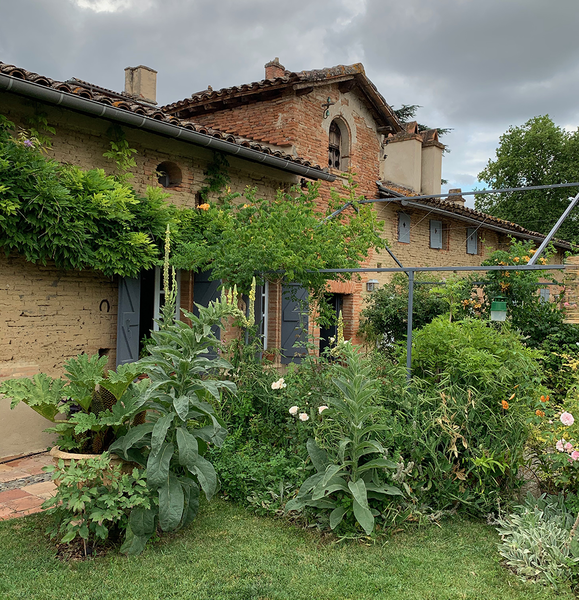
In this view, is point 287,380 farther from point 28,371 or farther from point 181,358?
point 28,371

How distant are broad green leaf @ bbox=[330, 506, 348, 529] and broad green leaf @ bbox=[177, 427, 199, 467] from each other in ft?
3.95

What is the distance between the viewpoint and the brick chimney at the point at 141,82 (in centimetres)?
1192

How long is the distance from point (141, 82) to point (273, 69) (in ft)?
10.9

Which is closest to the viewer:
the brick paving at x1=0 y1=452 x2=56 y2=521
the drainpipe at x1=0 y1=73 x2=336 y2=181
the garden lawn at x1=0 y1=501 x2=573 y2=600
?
the garden lawn at x1=0 y1=501 x2=573 y2=600

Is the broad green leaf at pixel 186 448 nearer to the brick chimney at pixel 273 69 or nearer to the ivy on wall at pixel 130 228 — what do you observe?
the ivy on wall at pixel 130 228

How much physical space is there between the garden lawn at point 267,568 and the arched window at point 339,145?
9.47 m

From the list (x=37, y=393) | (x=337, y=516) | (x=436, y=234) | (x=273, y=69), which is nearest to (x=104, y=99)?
(x=37, y=393)

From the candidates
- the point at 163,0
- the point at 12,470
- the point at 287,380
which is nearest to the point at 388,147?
the point at 163,0

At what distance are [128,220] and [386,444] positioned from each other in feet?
14.0

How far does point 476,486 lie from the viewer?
4.61m

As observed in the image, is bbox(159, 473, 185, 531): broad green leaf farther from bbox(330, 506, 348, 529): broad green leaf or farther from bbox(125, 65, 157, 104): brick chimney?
bbox(125, 65, 157, 104): brick chimney

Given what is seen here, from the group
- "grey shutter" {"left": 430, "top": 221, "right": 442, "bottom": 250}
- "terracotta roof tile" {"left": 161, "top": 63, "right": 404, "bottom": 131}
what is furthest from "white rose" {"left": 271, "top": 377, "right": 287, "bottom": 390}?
"grey shutter" {"left": 430, "top": 221, "right": 442, "bottom": 250}

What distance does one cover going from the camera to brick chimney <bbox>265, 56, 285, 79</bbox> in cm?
1333

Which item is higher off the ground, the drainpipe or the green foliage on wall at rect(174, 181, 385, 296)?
the drainpipe
